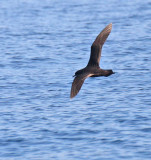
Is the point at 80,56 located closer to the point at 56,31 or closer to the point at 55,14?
the point at 56,31

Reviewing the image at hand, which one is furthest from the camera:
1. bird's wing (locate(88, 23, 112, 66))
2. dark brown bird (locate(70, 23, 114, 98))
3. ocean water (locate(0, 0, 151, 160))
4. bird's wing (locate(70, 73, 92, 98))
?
bird's wing (locate(88, 23, 112, 66))

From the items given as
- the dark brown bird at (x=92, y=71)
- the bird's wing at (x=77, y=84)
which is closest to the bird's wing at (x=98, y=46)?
the dark brown bird at (x=92, y=71)

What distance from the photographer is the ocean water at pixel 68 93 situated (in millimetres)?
13914

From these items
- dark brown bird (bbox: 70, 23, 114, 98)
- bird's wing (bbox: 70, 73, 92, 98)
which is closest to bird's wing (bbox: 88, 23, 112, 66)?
dark brown bird (bbox: 70, 23, 114, 98)

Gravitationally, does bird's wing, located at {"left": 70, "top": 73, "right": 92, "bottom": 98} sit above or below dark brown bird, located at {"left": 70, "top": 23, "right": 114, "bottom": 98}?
below

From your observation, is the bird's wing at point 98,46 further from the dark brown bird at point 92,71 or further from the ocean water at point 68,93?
the ocean water at point 68,93

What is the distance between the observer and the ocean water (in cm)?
1391

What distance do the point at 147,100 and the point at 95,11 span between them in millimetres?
21794

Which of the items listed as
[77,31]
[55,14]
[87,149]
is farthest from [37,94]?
[55,14]

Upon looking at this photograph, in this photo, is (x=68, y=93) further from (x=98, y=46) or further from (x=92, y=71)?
(x=92, y=71)

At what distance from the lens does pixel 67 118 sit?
52.7ft

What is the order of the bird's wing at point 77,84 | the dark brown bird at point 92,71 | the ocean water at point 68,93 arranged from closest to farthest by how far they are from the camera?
1. the bird's wing at point 77,84
2. the dark brown bird at point 92,71
3. the ocean water at point 68,93

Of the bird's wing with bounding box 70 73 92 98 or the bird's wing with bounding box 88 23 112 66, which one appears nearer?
the bird's wing with bounding box 70 73 92 98

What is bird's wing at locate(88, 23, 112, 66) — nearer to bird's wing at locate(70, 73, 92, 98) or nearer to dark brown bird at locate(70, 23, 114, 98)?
dark brown bird at locate(70, 23, 114, 98)
